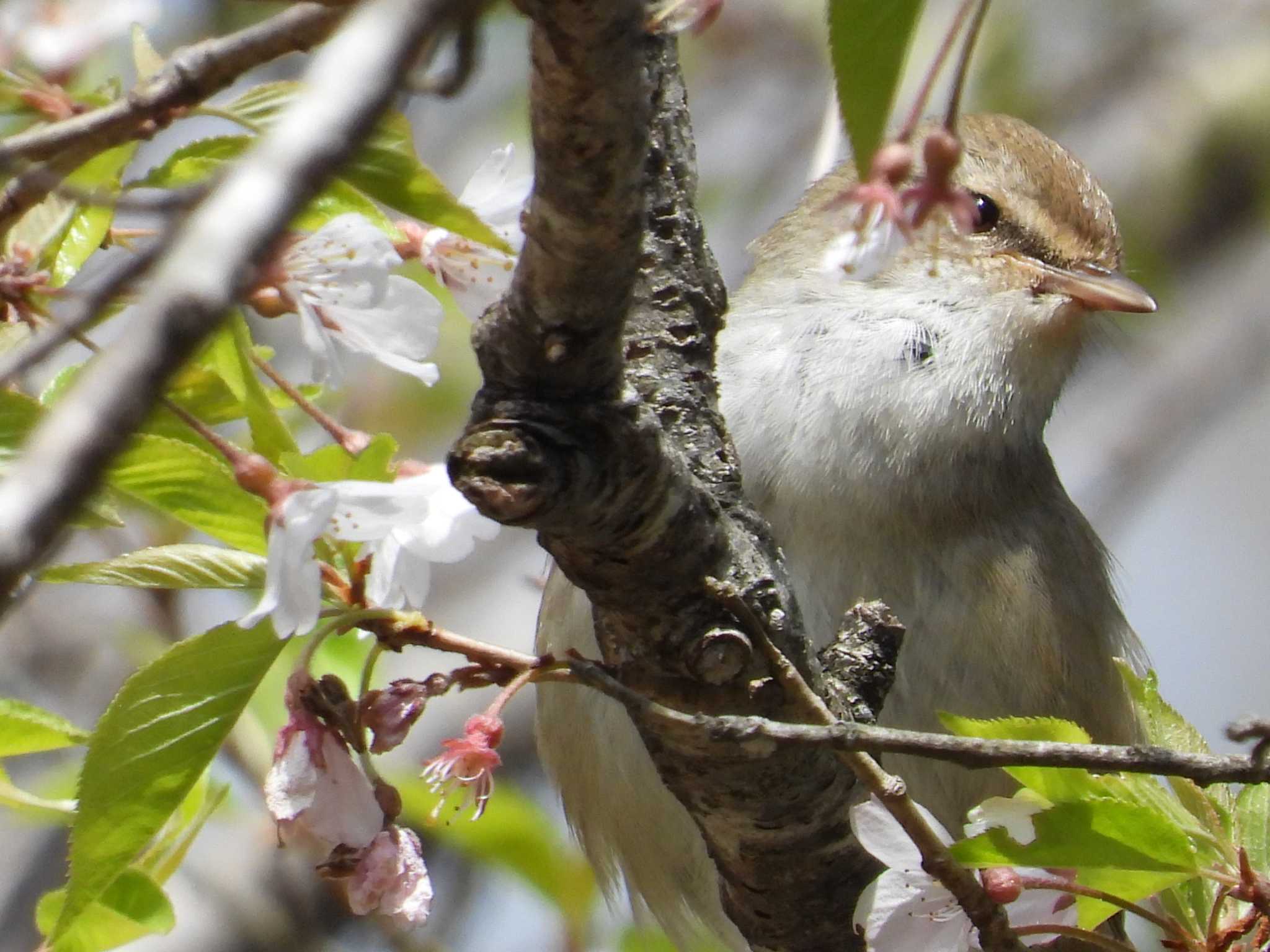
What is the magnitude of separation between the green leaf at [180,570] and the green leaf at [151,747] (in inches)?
3.8

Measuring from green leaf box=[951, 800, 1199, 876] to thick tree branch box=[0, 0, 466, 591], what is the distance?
3.61 feet

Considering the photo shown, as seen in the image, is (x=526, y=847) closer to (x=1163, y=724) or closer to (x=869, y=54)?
(x=1163, y=724)

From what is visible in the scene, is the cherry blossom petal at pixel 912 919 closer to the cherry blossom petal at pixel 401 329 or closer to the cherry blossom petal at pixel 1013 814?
the cherry blossom petal at pixel 1013 814

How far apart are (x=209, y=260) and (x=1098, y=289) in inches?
100

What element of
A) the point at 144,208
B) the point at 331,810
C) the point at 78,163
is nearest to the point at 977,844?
the point at 331,810

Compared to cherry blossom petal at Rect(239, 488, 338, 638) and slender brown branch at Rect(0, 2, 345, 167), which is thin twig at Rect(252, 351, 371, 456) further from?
slender brown branch at Rect(0, 2, 345, 167)

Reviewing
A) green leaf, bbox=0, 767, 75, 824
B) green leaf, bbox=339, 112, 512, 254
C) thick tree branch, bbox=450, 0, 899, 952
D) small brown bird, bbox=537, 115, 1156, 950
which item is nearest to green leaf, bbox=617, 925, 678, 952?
small brown bird, bbox=537, 115, 1156, 950

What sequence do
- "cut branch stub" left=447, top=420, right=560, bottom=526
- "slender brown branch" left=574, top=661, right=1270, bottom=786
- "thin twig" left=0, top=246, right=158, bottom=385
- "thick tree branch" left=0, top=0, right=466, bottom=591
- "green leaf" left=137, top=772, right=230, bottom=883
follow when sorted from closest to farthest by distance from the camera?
"thick tree branch" left=0, top=0, right=466, bottom=591, "thin twig" left=0, top=246, right=158, bottom=385, "cut branch stub" left=447, top=420, right=560, bottom=526, "slender brown branch" left=574, top=661, right=1270, bottom=786, "green leaf" left=137, top=772, right=230, bottom=883

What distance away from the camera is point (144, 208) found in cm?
137

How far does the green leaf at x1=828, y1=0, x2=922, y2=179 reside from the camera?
3.76ft

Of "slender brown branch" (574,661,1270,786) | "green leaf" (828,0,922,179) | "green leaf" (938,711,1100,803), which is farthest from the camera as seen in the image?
"green leaf" (938,711,1100,803)

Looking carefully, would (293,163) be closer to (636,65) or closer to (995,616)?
(636,65)

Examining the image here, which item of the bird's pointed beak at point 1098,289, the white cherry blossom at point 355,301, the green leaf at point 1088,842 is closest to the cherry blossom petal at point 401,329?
the white cherry blossom at point 355,301

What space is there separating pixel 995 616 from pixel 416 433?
3632mm
